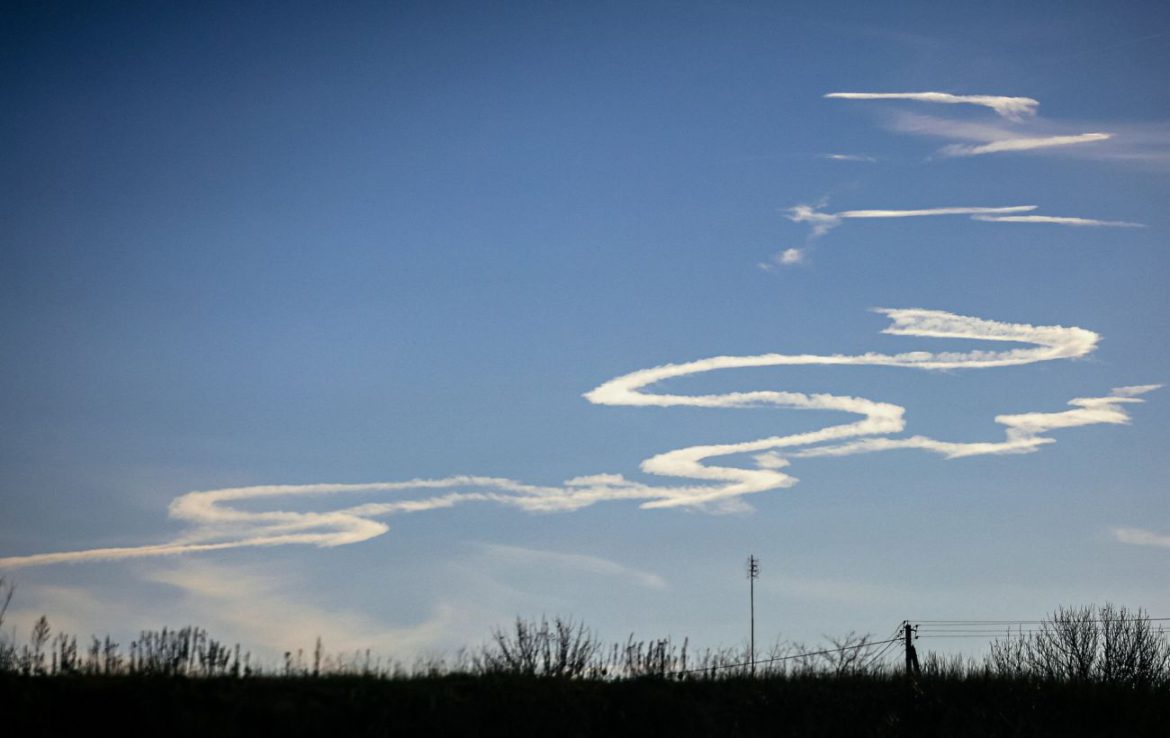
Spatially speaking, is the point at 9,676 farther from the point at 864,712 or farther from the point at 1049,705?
the point at 1049,705

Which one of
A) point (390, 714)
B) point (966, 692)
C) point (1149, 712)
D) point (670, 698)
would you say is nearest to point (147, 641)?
point (390, 714)

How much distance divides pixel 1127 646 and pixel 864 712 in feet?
109

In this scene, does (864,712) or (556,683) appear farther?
(864,712)

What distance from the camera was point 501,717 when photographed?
23.5 meters

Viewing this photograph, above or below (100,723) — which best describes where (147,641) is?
above

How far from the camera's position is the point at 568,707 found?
2445 cm

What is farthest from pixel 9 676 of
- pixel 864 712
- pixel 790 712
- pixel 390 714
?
pixel 864 712

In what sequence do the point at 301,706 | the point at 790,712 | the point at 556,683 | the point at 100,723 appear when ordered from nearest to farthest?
the point at 100,723, the point at 301,706, the point at 556,683, the point at 790,712

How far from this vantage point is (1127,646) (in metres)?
55.6

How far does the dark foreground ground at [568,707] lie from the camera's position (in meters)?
20.4

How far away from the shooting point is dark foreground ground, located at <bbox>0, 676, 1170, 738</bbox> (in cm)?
2039

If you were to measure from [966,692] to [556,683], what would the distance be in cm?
1162

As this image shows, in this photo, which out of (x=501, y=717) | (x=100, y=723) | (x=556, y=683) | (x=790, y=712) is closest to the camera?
(x=100, y=723)

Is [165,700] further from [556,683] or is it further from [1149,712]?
[1149,712]
